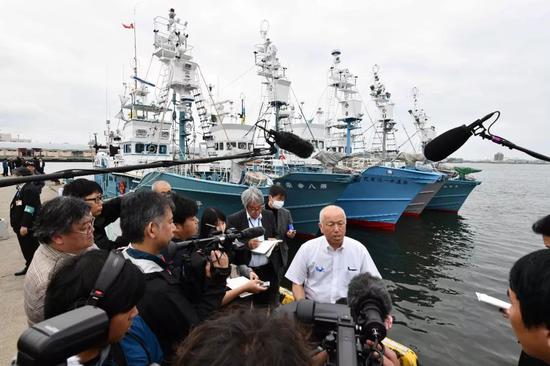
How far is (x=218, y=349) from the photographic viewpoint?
814mm

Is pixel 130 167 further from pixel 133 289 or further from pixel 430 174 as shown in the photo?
pixel 430 174

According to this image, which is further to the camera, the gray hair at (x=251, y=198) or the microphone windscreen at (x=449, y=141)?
the gray hair at (x=251, y=198)

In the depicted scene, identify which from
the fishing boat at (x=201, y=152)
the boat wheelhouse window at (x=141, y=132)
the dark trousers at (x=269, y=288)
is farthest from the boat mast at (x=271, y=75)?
the dark trousers at (x=269, y=288)

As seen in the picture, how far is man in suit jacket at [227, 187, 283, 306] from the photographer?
4.16 meters

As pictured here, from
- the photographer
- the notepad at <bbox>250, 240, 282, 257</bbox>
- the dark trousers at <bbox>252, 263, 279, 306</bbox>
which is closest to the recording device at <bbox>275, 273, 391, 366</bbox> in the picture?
the notepad at <bbox>250, 240, 282, 257</bbox>

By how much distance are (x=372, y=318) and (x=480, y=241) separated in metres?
17.9

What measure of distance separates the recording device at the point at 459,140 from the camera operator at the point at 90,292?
7.20 feet

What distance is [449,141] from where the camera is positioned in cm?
231

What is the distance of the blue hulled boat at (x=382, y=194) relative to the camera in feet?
50.7

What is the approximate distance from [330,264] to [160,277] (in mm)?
1894

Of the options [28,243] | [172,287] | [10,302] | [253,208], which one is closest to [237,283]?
[172,287]

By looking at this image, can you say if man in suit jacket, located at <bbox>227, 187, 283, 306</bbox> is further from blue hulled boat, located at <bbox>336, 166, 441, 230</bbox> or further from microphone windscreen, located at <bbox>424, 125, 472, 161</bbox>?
blue hulled boat, located at <bbox>336, 166, 441, 230</bbox>

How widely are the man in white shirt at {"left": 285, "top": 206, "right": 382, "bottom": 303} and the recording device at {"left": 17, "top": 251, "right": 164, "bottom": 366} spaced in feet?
8.13

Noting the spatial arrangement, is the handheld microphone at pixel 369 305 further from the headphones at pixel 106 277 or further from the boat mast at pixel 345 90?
the boat mast at pixel 345 90
